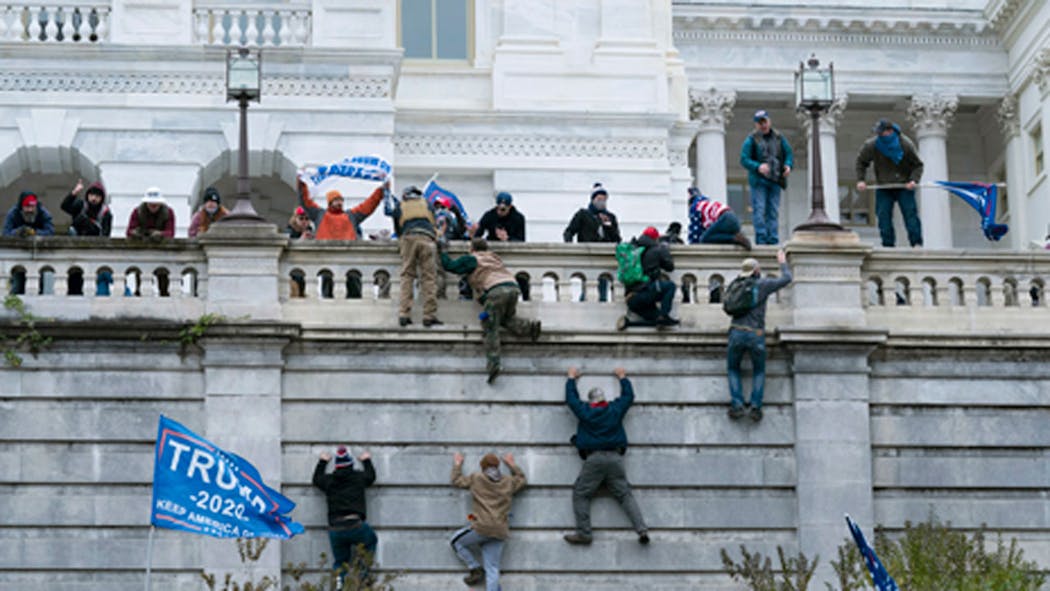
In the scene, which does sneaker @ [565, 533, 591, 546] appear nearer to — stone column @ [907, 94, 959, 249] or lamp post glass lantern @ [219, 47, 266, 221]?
lamp post glass lantern @ [219, 47, 266, 221]

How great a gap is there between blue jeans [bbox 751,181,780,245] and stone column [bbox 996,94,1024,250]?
91.1 ft

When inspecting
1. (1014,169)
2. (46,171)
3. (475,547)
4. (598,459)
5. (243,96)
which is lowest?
(475,547)

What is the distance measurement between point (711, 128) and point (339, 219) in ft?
99.6

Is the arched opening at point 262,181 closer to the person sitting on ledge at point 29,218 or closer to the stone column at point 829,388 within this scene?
the person sitting on ledge at point 29,218

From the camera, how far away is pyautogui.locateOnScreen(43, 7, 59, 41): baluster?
45.9 meters

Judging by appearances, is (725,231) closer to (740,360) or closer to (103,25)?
(740,360)

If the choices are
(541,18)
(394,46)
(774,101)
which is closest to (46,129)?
(394,46)

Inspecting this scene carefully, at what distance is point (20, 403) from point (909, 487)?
11.6 metres

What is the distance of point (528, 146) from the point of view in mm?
48750

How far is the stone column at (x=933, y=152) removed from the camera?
6531 cm

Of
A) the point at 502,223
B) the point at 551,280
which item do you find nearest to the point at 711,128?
the point at 502,223

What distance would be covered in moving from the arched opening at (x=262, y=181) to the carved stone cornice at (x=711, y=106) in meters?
20.6

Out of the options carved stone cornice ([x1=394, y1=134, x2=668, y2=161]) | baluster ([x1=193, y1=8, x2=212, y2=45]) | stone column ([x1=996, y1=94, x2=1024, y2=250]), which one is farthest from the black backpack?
stone column ([x1=996, y1=94, x2=1024, y2=250])

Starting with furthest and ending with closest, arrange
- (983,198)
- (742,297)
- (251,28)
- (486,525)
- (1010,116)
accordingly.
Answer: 1. (1010,116)
2. (251,28)
3. (983,198)
4. (742,297)
5. (486,525)
